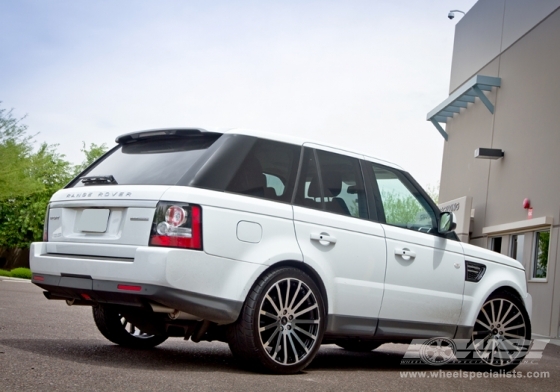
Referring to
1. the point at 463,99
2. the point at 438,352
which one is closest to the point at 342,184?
the point at 438,352

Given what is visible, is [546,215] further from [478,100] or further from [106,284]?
[106,284]

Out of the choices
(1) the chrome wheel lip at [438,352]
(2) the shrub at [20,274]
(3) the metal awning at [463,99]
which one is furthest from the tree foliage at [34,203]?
(1) the chrome wheel lip at [438,352]

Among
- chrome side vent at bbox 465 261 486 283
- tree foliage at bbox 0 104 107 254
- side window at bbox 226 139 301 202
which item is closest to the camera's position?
side window at bbox 226 139 301 202

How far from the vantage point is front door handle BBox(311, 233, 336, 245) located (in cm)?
595

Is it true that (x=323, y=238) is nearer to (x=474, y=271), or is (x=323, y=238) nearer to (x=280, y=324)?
(x=280, y=324)

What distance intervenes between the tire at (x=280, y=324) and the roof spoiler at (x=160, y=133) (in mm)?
1203

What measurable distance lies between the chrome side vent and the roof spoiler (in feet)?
Answer: 9.49

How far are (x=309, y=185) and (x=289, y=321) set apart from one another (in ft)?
3.66

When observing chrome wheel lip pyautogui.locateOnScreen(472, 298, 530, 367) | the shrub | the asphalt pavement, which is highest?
chrome wheel lip pyautogui.locateOnScreen(472, 298, 530, 367)

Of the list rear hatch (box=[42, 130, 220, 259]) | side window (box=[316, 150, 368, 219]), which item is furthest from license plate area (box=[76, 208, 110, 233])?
side window (box=[316, 150, 368, 219])

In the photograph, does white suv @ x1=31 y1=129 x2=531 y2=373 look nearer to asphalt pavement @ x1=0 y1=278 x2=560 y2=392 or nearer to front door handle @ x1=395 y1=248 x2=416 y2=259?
front door handle @ x1=395 y1=248 x2=416 y2=259

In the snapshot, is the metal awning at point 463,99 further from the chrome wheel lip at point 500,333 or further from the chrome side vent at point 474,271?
the chrome side vent at point 474,271

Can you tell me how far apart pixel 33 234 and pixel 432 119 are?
3510 cm

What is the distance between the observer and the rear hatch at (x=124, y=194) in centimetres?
539
